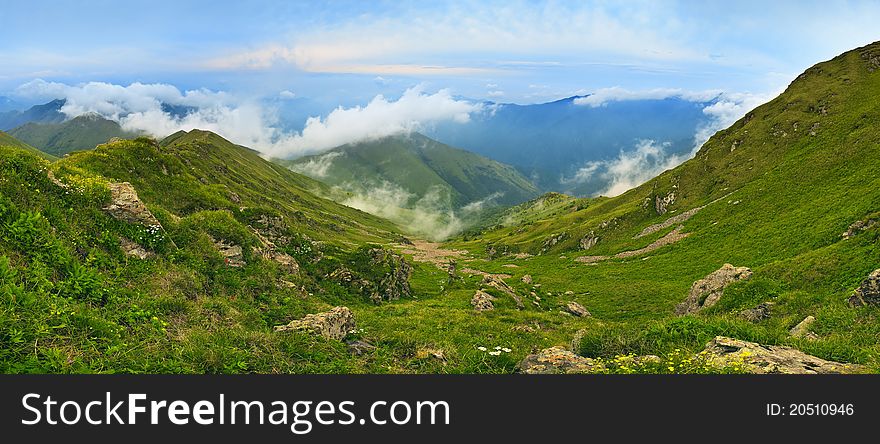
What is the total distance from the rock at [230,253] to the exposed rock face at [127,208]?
9.54 ft

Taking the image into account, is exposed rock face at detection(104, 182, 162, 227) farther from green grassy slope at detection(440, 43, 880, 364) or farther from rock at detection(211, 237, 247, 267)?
green grassy slope at detection(440, 43, 880, 364)

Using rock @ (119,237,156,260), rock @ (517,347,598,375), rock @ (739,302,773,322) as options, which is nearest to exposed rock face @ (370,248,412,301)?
rock @ (119,237,156,260)

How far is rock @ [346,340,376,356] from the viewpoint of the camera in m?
11.7

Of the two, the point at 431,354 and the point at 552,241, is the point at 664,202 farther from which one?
the point at 431,354

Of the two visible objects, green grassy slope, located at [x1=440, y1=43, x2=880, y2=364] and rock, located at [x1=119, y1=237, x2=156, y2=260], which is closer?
green grassy slope, located at [x1=440, y1=43, x2=880, y2=364]

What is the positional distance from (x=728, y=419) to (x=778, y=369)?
9.26 feet

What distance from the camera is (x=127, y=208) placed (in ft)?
54.4

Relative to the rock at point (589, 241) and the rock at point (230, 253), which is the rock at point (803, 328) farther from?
the rock at point (589, 241)

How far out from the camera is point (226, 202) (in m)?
28.2

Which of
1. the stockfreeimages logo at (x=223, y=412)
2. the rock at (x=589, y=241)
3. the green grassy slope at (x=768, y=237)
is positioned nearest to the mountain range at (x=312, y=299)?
the green grassy slope at (x=768, y=237)

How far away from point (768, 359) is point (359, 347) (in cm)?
1058

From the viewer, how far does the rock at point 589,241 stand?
8171 cm

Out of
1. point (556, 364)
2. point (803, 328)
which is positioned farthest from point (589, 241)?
point (556, 364)

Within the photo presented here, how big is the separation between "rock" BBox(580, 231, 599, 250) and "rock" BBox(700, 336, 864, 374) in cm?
7615
